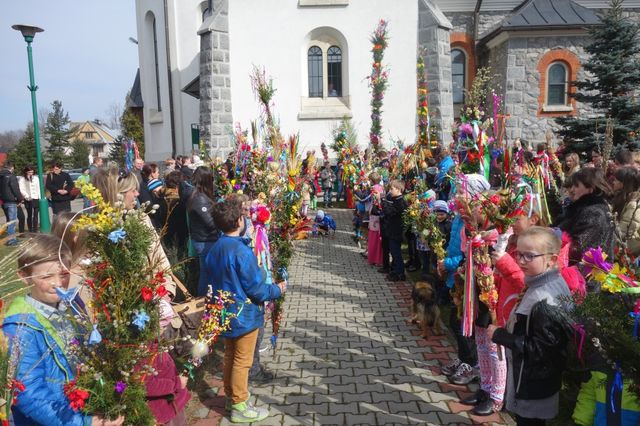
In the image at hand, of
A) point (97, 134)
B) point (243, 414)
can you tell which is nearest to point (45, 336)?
point (243, 414)

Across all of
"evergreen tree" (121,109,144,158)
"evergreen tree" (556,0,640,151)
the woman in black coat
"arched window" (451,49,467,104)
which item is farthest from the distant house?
the woman in black coat

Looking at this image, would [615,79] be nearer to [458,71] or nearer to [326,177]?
[326,177]

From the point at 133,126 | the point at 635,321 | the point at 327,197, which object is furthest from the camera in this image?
the point at 133,126

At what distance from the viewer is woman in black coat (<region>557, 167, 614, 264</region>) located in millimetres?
3951

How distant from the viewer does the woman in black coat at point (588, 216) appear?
395cm

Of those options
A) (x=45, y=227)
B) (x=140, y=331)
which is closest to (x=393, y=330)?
(x=140, y=331)

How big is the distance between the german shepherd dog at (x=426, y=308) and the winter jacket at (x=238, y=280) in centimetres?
233

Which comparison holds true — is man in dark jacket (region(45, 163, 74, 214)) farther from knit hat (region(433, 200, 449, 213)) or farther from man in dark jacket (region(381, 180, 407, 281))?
knit hat (region(433, 200, 449, 213))

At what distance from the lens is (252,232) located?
462 centimetres

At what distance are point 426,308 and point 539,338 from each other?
2.82 meters

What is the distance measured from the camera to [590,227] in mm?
3965

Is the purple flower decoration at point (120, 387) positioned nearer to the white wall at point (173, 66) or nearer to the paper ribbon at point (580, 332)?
the paper ribbon at point (580, 332)

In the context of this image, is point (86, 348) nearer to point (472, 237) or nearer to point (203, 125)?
point (472, 237)

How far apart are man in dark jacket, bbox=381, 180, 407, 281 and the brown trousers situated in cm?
417
